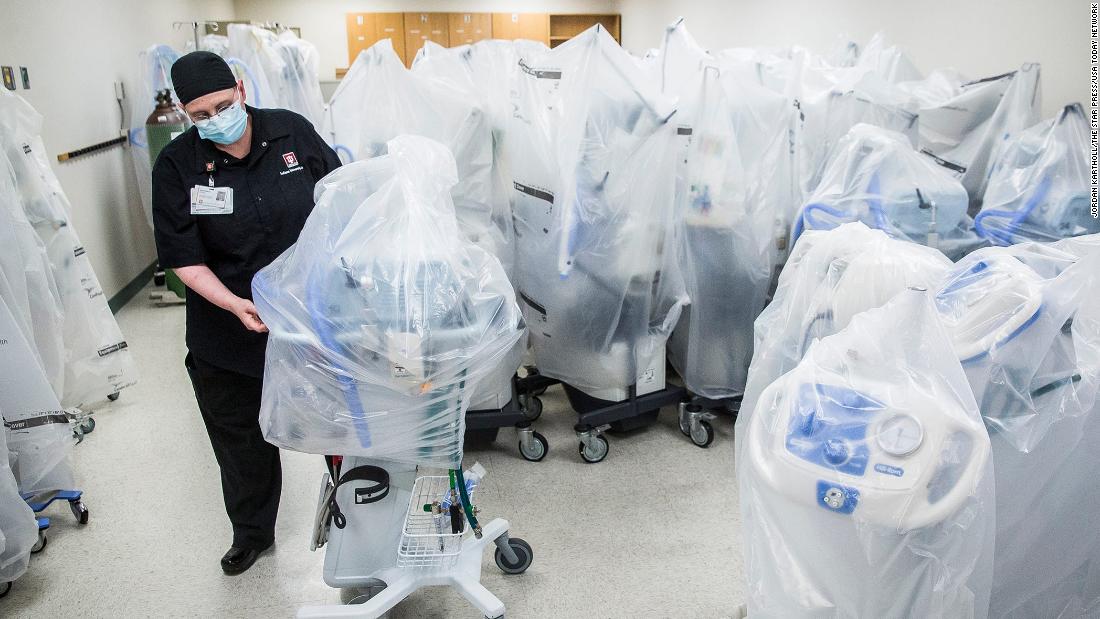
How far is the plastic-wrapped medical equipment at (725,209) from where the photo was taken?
2.45 metres

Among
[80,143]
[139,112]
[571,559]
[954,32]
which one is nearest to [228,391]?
[571,559]

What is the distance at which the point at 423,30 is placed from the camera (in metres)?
9.60

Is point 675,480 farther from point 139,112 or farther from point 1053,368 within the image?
point 139,112

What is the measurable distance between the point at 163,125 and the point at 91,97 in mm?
587

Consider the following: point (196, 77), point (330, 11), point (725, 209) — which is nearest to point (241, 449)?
point (196, 77)

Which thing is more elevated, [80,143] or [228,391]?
[80,143]

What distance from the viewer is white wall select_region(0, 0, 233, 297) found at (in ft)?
11.5

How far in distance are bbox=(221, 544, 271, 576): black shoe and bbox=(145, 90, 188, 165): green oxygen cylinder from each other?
2.82 metres

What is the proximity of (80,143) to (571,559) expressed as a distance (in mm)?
3604

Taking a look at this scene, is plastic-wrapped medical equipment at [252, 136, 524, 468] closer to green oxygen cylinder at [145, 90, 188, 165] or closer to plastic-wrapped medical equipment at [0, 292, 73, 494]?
plastic-wrapped medical equipment at [0, 292, 73, 494]

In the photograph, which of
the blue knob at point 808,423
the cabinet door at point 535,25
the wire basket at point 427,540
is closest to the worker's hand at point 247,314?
the wire basket at point 427,540

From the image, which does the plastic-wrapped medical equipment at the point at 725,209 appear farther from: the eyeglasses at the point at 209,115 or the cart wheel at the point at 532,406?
the eyeglasses at the point at 209,115

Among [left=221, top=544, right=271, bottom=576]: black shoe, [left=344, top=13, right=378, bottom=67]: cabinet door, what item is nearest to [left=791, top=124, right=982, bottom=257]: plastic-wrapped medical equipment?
[left=221, top=544, right=271, bottom=576]: black shoe

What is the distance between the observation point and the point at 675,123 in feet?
7.57
